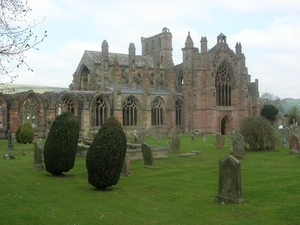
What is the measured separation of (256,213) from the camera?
28.8 feet

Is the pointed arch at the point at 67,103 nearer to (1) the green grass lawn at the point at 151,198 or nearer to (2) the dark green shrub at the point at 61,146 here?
(1) the green grass lawn at the point at 151,198

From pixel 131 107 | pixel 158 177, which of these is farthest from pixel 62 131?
pixel 131 107

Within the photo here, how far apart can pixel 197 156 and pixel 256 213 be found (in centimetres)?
1148

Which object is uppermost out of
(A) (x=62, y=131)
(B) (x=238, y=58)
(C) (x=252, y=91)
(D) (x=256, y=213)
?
(B) (x=238, y=58)

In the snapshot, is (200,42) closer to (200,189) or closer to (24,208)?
(200,189)

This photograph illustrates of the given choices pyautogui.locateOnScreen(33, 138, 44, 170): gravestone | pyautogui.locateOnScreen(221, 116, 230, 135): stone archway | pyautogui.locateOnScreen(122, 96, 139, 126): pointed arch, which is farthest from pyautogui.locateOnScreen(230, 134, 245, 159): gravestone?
pyautogui.locateOnScreen(221, 116, 230, 135): stone archway

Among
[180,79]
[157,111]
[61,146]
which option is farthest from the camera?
[180,79]

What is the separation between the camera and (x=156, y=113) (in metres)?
44.5

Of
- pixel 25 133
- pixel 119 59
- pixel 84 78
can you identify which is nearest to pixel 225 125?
pixel 119 59

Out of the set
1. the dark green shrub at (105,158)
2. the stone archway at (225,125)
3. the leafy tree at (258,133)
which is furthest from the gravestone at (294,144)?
the stone archway at (225,125)

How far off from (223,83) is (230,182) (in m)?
38.8

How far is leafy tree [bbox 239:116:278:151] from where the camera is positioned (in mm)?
21281

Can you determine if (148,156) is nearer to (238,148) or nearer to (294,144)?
(238,148)

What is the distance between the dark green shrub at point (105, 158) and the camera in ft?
36.9
